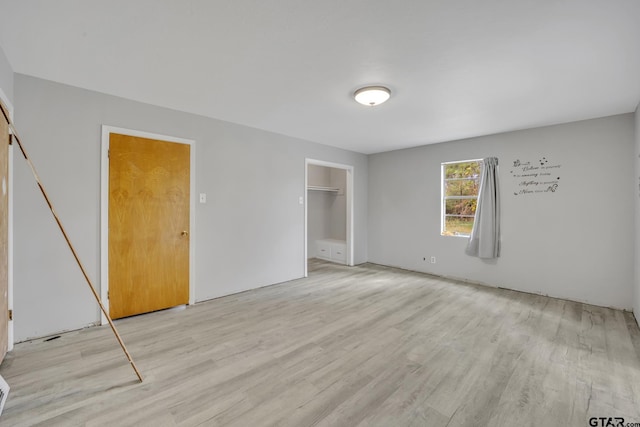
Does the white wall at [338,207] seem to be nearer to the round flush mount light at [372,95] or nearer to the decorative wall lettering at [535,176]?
the decorative wall lettering at [535,176]

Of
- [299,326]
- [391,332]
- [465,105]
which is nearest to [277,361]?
[299,326]

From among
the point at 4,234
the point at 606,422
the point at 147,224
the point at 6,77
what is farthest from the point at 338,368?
the point at 6,77

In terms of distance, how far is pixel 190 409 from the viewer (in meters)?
1.71

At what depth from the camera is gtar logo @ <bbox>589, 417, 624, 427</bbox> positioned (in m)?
1.61

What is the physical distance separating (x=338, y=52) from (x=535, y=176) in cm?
364

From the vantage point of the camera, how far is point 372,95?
9.10 feet

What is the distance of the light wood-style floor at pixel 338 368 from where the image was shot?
5.54ft

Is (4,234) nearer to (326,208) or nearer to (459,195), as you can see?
(459,195)

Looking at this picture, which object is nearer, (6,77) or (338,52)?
(338,52)

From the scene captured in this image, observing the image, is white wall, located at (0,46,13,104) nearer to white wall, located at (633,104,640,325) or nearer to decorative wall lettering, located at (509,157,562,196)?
decorative wall lettering, located at (509,157,562,196)

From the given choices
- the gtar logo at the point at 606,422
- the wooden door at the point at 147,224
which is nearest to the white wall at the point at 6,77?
the wooden door at the point at 147,224

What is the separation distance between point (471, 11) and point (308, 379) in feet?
8.69

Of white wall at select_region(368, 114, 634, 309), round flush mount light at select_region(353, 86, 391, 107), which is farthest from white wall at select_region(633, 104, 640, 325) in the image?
round flush mount light at select_region(353, 86, 391, 107)

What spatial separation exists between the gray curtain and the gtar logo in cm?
293
